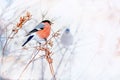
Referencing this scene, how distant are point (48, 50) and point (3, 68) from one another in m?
0.26

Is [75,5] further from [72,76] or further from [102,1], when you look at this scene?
[72,76]

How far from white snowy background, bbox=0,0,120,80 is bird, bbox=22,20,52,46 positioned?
2 cm

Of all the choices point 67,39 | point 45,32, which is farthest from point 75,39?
point 45,32

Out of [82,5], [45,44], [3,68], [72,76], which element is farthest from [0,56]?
[82,5]

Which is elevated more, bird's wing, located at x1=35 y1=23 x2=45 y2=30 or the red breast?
bird's wing, located at x1=35 y1=23 x2=45 y2=30

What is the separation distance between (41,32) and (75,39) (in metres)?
0.19

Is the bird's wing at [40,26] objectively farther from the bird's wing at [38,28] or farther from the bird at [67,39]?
the bird at [67,39]

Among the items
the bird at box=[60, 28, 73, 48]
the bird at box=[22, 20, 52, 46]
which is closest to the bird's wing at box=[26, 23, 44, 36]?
the bird at box=[22, 20, 52, 46]

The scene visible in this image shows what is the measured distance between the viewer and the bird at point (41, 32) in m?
1.89

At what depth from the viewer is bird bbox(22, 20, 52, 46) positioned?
1891 millimetres

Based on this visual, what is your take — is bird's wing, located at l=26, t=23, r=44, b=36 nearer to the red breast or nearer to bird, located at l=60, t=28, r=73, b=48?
the red breast

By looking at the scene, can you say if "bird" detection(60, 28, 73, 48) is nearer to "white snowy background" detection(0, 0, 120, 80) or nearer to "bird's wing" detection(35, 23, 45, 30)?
"white snowy background" detection(0, 0, 120, 80)

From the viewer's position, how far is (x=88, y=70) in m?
1.88

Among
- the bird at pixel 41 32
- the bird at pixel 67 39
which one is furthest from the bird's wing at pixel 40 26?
the bird at pixel 67 39
